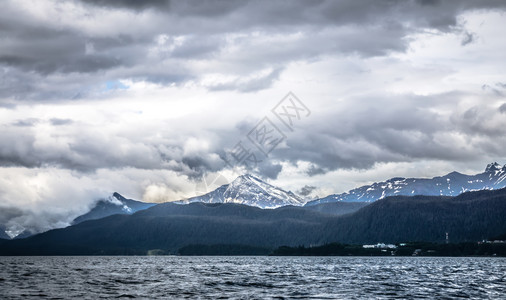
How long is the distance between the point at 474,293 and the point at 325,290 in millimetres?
31725

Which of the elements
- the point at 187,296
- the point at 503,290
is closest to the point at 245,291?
the point at 187,296

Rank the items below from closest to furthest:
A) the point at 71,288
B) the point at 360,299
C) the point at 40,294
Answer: the point at 360,299 < the point at 40,294 < the point at 71,288

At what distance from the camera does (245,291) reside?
130 meters

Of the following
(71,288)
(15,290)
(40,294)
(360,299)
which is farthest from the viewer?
(71,288)

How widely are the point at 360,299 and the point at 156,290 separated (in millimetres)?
46152

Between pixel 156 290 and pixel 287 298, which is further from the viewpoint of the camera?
pixel 156 290

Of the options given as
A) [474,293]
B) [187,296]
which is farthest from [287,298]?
[474,293]

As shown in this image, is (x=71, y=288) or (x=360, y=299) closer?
(x=360, y=299)

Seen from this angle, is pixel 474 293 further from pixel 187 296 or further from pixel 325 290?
pixel 187 296

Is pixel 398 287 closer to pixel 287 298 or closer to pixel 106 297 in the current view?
pixel 287 298

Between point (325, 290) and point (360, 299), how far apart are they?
21.1 m

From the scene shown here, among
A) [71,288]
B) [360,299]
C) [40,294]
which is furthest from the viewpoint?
[71,288]

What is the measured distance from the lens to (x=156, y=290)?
5202 inches

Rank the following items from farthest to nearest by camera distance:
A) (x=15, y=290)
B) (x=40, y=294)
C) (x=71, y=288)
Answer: (x=71, y=288), (x=15, y=290), (x=40, y=294)
